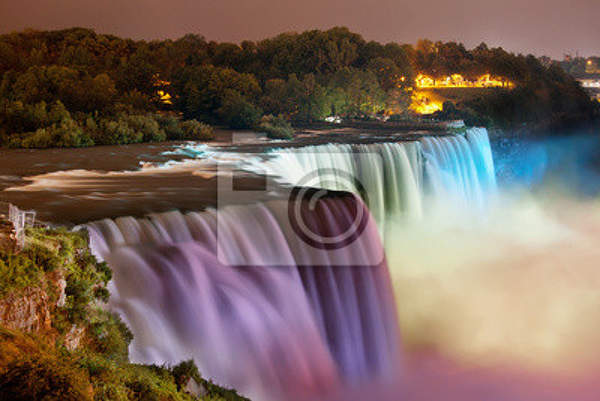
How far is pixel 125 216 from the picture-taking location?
9953 millimetres

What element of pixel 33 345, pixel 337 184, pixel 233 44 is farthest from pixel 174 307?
pixel 233 44

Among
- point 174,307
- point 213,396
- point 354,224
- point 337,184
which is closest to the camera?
point 213,396

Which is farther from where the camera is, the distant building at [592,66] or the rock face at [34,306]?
the distant building at [592,66]

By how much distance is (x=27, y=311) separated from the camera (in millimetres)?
5754

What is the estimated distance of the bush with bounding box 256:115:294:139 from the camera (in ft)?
85.3

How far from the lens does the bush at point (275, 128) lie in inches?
1023

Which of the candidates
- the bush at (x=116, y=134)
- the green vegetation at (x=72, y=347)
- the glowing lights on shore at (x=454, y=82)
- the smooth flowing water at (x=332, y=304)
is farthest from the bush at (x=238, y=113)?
the glowing lights on shore at (x=454, y=82)

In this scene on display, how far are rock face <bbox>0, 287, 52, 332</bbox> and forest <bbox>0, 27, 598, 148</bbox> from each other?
14349 mm

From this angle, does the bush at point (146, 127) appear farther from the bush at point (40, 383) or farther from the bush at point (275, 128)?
the bush at point (40, 383)

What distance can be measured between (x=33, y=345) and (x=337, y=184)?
13.9 m

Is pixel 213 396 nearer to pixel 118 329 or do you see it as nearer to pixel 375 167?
pixel 118 329

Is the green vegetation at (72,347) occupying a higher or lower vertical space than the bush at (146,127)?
lower

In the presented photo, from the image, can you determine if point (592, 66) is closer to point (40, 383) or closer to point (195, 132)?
point (195, 132)

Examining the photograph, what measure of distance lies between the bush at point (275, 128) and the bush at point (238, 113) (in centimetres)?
134
